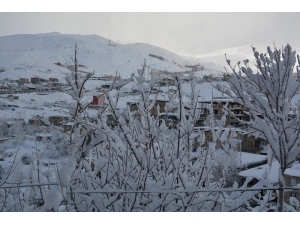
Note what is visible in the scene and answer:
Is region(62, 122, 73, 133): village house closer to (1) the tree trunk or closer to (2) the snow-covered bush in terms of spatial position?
Answer: (2) the snow-covered bush

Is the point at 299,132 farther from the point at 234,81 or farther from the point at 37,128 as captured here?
the point at 37,128

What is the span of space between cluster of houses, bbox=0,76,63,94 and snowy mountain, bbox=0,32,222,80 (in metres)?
0.04

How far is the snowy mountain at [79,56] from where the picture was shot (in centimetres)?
266

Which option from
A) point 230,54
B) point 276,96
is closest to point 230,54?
point 230,54

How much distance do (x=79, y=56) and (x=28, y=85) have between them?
64 cm

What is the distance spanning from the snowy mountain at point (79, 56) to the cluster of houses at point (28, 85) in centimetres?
4

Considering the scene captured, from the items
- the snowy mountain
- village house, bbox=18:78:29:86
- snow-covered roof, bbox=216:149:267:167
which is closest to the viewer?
snow-covered roof, bbox=216:149:267:167

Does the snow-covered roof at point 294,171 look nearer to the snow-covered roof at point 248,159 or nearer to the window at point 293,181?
the window at point 293,181

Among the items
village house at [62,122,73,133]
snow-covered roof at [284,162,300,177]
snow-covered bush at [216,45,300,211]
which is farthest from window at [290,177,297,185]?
village house at [62,122,73,133]

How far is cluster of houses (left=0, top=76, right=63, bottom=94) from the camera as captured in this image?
271 centimetres

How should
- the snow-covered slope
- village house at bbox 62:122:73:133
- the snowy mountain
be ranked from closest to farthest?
village house at bbox 62:122:73:133, the snow-covered slope, the snowy mountain

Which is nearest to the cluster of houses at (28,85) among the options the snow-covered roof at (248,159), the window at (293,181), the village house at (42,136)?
the village house at (42,136)

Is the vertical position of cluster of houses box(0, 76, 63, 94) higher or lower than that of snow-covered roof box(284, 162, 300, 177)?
higher
